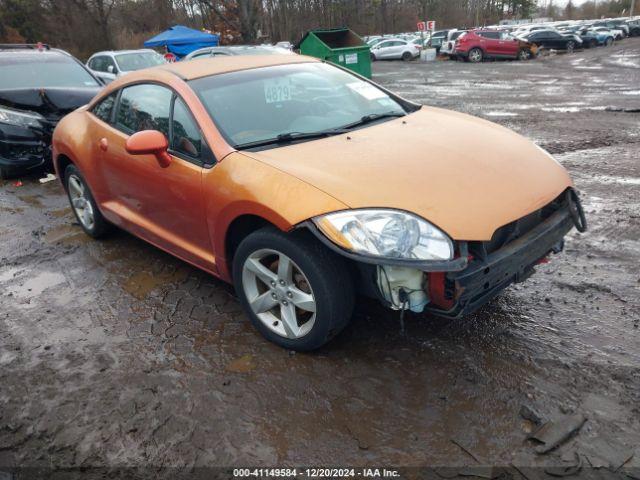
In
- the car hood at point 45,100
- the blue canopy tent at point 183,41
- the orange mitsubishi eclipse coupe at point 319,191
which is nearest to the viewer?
the orange mitsubishi eclipse coupe at point 319,191

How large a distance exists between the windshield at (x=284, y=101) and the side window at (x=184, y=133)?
14 centimetres

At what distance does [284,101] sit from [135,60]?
489 inches

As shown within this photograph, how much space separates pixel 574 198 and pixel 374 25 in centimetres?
6247

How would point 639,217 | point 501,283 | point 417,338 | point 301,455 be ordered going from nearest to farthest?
point 301,455
point 501,283
point 417,338
point 639,217

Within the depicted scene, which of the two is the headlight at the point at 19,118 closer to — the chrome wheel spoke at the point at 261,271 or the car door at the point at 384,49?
the chrome wheel spoke at the point at 261,271

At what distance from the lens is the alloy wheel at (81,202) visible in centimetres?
467

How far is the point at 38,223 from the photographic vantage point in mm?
5504

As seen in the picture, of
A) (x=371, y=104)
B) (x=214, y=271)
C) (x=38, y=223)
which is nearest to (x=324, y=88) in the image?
(x=371, y=104)

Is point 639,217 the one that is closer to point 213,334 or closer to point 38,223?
point 213,334

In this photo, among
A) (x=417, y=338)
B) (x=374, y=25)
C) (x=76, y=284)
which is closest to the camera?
(x=417, y=338)

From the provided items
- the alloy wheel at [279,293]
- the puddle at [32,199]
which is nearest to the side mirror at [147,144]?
the alloy wheel at [279,293]

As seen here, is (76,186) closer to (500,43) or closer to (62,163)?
(62,163)

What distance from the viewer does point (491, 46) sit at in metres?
26.5

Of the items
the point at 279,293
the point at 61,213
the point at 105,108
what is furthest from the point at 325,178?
the point at 61,213
